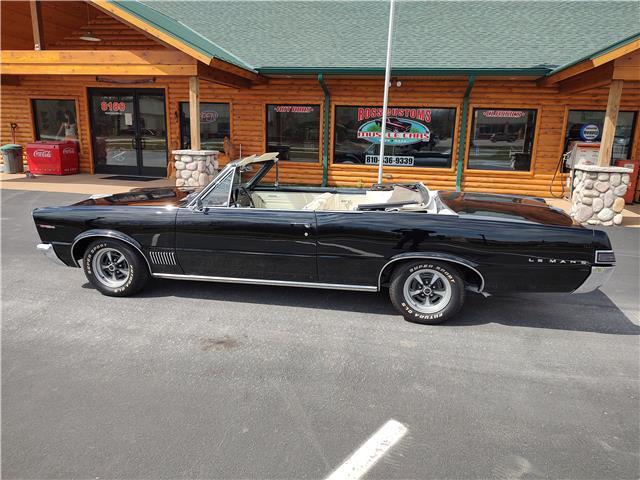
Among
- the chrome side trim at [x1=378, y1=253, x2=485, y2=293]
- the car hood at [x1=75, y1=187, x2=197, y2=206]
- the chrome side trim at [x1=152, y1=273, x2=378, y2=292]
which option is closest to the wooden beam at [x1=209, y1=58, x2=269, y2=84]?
the car hood at [x1=75, y1=187, x2=197, y2=206]

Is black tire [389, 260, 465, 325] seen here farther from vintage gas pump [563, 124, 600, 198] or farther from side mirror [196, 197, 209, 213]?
vintage gas pump [563, 124, 600, 198]

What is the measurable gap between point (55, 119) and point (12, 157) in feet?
5.85

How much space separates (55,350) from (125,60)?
8251 millimetres

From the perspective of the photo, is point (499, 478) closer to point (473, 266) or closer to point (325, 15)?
point (473, 266)

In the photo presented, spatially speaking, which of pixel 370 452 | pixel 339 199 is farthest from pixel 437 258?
pixel 370 452

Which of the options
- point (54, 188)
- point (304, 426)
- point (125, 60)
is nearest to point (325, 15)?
point (125, 60)

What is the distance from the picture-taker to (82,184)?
12.2 m

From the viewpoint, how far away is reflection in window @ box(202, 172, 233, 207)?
4.50 m

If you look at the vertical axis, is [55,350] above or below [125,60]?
below

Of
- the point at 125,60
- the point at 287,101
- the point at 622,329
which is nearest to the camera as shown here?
the point at 622,329

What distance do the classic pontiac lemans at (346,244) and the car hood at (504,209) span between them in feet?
0.05

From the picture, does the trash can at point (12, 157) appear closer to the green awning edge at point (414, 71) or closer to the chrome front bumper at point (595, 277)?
the green awning edge at point (414, 71)

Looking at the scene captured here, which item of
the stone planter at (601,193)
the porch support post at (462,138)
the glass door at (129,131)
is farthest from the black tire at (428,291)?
the glass door at (129,131)

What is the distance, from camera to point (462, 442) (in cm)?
257
